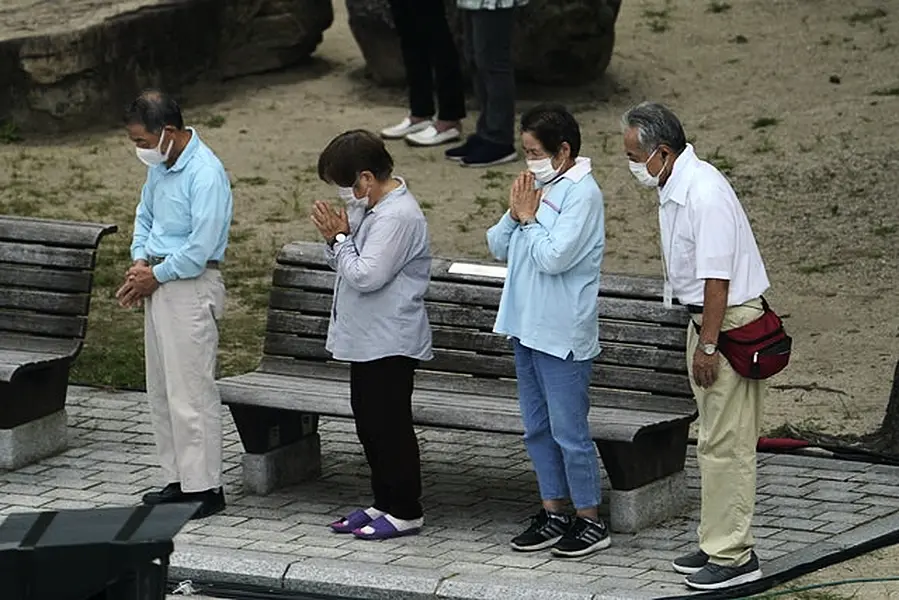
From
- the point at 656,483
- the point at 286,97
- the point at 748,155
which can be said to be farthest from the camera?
the point at 286,97

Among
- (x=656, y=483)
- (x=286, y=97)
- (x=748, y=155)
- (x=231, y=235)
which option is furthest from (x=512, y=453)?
(x=286, y=97)

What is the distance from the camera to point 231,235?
484 inches

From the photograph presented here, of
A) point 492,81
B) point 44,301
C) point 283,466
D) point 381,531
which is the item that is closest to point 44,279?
point 44,301

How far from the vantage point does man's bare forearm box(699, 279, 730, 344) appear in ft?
22.3

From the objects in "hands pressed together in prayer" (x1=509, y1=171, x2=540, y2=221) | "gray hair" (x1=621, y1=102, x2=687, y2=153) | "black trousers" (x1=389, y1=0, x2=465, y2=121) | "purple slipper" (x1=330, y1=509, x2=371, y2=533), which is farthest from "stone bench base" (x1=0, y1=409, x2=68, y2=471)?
"black trousers" (x1=389, y1=0, x2=465, y2=121)

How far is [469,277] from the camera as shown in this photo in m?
8.18

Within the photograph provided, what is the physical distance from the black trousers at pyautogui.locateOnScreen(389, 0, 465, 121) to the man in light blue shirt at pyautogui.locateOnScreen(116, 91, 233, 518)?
18.7ft

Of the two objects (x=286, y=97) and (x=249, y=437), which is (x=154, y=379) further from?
(x=286, y=97)

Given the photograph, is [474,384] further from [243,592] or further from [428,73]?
[428,73]

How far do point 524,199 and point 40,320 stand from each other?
2532 mm

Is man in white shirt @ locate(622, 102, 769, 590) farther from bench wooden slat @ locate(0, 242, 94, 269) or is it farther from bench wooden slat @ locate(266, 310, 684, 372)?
bench wooden slat @ locate(0, 242, 94, 269)

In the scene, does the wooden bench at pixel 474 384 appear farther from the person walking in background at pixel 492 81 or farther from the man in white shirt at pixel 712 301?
the person walking in background at pixel 492 81

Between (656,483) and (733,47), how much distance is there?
330 inches

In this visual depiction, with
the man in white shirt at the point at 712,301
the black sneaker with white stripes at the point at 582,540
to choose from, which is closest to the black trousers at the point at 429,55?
the black sneaker with white stripes at the point at 582,540
